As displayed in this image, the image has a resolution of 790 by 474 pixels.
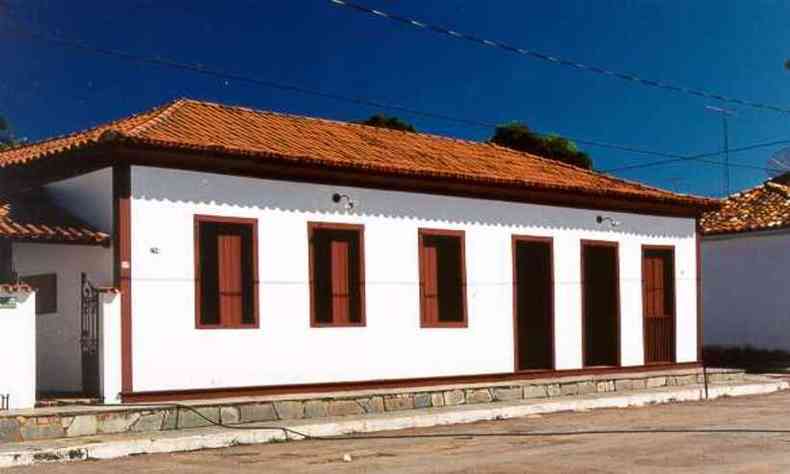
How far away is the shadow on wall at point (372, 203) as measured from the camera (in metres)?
14.7

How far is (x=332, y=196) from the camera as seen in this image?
16453mm

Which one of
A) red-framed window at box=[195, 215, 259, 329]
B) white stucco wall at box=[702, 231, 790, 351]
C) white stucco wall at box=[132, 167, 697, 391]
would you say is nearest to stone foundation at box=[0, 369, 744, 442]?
white stucco wall at box=[132, 167, 697, 391]

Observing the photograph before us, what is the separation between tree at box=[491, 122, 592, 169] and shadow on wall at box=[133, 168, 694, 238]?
61.4ft

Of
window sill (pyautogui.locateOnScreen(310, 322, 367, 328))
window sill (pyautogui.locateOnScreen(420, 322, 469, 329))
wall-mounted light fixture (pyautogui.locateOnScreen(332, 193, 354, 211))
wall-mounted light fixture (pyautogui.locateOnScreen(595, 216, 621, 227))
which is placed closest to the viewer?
window sill (pyautogui.locateOnScreen(310, 322, 367, 328))

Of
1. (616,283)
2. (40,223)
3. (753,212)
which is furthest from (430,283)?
(753,212)

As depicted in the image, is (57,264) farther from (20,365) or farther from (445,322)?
(445,322)

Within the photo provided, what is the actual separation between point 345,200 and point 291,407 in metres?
3.71

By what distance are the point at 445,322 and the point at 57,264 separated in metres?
6.32

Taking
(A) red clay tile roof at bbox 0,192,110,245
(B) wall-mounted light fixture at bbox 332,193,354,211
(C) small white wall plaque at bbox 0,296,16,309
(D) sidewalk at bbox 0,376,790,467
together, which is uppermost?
(B) wall-mounted light fixture at bbox 332,193,354,211

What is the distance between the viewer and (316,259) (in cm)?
1639

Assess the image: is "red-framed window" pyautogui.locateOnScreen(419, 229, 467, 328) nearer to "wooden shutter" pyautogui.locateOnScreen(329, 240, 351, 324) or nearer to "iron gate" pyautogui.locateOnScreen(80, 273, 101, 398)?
"wooden shutter" pyautogui.locateOnScreen(329, 240, 351, 324)

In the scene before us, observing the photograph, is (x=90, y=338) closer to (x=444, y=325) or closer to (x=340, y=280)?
(x=340, y=280)

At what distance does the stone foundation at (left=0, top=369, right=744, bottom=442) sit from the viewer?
38.8 ft

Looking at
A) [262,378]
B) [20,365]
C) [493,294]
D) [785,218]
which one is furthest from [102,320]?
[785,218]
